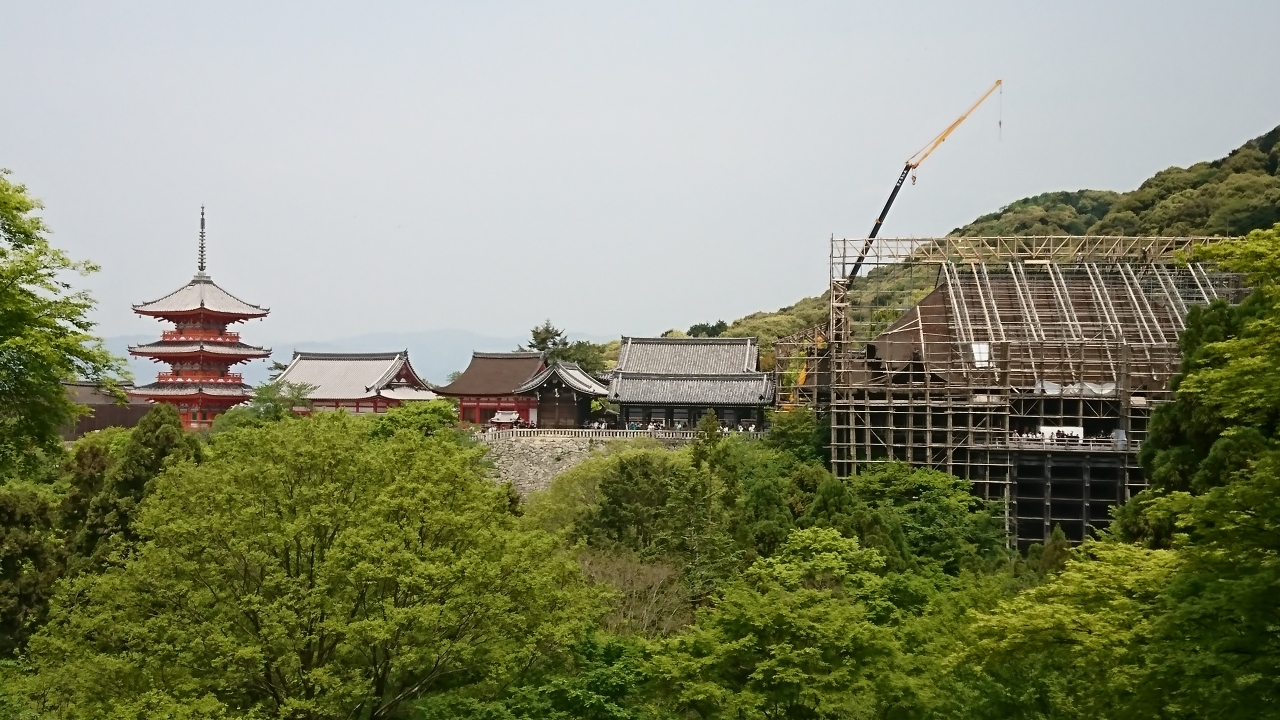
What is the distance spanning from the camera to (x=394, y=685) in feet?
52.5

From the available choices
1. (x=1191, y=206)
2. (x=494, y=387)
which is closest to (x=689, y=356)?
(x=494, y=387)

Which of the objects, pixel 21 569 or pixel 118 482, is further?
pixel 118 482

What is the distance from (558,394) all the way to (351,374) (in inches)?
467

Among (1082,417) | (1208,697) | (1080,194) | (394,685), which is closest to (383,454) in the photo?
(394,685)

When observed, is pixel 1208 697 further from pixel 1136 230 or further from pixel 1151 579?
pixel 1136 230

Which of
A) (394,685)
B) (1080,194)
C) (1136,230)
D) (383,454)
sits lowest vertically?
(394,685)

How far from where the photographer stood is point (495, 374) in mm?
46844

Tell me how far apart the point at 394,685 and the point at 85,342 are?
5972mm

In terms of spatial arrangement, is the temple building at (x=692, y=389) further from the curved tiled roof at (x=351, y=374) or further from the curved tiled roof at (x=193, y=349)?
the curved tiled roof at (x=193, y=349)

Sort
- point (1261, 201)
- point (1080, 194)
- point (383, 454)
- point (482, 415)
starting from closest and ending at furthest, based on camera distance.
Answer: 1. point (383, 454)
2. point (482, 415)
3. point (1261, 201)
4. point (1080, 194)

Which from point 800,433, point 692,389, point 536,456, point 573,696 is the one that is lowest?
point 573,696

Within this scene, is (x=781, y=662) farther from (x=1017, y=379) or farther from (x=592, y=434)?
(x=592, y=434)

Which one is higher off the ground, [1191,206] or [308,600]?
[1191,206]

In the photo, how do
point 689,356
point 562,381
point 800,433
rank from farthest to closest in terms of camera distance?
point 689,356, point 562,381, point 800,433
